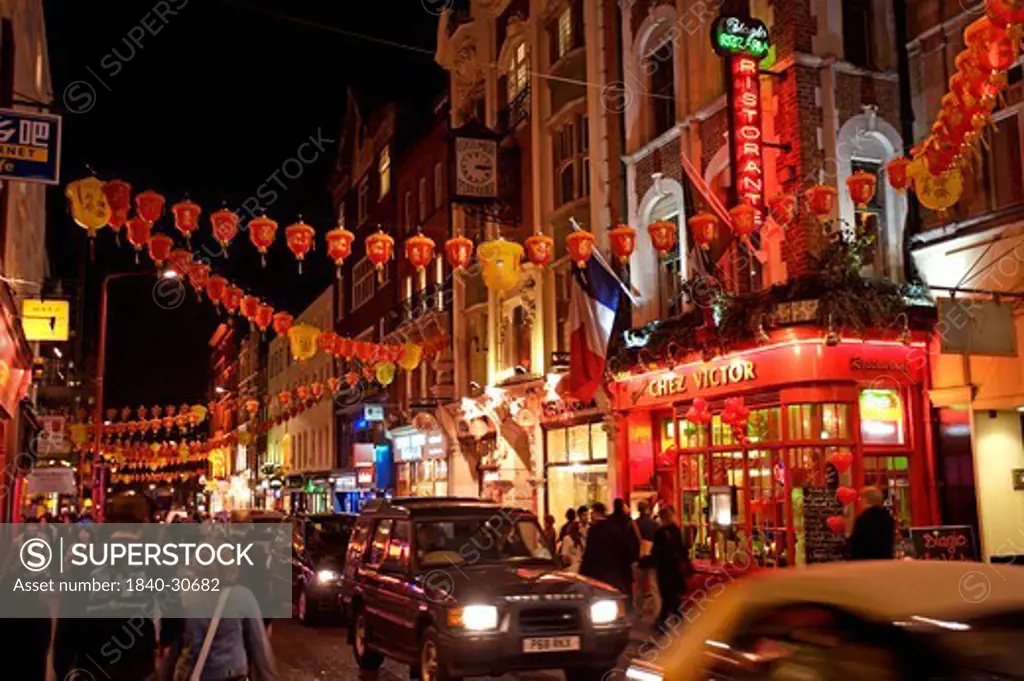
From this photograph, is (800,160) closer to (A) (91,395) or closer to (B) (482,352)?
(B) (482,352)

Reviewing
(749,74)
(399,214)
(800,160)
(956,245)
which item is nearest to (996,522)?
(956,245)

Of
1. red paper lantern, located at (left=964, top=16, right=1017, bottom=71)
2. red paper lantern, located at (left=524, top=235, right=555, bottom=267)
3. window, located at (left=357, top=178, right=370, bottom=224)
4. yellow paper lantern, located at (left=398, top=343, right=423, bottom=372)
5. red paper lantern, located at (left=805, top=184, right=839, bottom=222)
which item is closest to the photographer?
red paper lantern, located at (left=964, top=16, right=1017, bottom=71)

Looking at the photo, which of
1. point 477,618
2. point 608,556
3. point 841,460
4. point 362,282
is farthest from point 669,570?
point 362,282

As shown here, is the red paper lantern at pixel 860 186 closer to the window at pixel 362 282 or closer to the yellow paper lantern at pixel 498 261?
the yellow paper lantern at pixel 498 261

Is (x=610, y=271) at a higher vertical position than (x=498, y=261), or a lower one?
higher

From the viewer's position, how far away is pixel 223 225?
704 inches

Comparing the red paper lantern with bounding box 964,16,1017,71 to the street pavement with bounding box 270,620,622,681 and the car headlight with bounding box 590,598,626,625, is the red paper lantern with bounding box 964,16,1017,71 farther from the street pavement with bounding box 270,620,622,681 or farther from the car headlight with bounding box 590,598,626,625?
the street pavement with bounding box 270,620,622,681

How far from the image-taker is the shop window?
1828cm

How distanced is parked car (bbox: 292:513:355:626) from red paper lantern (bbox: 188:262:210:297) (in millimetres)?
5210

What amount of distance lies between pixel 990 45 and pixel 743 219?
6454mm

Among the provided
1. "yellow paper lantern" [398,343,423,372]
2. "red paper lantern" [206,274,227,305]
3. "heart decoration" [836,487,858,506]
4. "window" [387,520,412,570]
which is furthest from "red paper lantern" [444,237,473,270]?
"yellow paper lantern" [398,343,423,372]

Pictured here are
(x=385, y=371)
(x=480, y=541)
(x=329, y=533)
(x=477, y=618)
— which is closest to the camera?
(x=477, y=618)

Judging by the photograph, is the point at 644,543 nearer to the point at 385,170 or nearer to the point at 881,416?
the point at 881,416

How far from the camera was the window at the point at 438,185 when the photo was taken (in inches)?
1412
